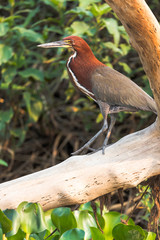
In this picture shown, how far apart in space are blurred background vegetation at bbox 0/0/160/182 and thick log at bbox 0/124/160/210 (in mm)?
998

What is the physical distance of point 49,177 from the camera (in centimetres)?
141

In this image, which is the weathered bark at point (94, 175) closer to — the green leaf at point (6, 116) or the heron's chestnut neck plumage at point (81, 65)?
the heron's chestnut neck plumage at point (81, 65)

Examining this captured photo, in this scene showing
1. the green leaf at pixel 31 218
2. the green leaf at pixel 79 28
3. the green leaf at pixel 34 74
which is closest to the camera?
the green leaf at pixel 31 218

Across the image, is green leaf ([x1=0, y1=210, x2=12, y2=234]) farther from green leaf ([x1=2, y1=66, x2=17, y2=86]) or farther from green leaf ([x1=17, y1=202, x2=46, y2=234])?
green leaf ([x1=2, y1=66, x2=17, y2=86])

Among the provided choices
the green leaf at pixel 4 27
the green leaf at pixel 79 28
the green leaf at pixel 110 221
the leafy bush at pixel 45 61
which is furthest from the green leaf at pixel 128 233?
the green leaf at pixel 4 27

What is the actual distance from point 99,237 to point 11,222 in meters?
0.28

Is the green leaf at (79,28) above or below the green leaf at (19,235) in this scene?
above

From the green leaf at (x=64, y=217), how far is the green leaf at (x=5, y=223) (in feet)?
0.47

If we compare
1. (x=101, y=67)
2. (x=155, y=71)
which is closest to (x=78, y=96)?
(x=101, y=67)

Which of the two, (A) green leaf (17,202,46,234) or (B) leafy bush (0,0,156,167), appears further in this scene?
(B) leafy bush (0,0,156,167)

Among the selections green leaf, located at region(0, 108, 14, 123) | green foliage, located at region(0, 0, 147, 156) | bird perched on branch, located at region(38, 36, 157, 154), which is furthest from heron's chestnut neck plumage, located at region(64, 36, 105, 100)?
green leaf, located at region(0, 108, 14, 123)

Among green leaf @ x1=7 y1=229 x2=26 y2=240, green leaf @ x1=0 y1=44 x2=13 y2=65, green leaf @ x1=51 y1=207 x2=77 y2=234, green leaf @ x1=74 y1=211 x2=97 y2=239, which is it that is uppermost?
green leaf @ x1=0 y1=44 x2=13 y2=65

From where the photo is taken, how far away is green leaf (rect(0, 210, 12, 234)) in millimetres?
1220

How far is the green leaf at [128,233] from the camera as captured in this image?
128 cm
